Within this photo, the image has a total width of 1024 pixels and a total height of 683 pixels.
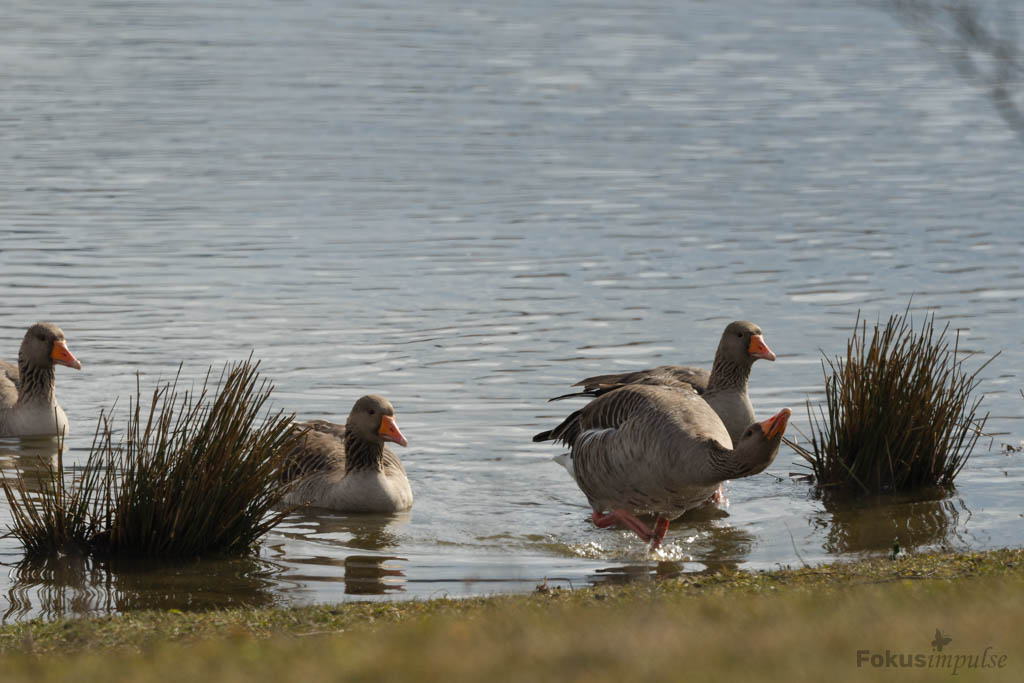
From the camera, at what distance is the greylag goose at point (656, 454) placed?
1096 cm

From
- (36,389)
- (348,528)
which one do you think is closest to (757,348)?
(348,528)

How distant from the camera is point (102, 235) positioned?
25.3 m

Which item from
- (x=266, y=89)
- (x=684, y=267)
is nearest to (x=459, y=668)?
(x=684, y=267)

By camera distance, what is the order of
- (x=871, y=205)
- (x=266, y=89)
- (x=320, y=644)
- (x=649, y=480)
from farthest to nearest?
(x=266, y=89) < (x=871, y=205) < (x=649, y=480) < (x=320, y=644)

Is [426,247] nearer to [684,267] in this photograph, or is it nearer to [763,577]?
[684,267]

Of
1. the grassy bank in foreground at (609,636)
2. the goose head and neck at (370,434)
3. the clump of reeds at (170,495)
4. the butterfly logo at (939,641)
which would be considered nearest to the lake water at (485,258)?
the clump of reeds at (170,495)

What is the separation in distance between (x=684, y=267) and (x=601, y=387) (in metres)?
9.61

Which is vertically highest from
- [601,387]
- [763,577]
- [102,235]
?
[102,235]

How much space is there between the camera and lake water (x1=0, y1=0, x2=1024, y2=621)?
12.1 meters

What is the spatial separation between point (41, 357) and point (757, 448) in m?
8.58

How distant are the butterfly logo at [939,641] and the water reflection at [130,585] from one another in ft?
16.5

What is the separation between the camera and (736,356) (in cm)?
1472

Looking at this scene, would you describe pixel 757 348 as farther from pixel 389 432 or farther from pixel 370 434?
pixel 370 434

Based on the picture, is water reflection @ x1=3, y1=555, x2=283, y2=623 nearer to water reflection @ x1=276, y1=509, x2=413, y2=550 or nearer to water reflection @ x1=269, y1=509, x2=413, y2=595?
water reflection @ x1=269, y1=509, x2=413, y2=595
